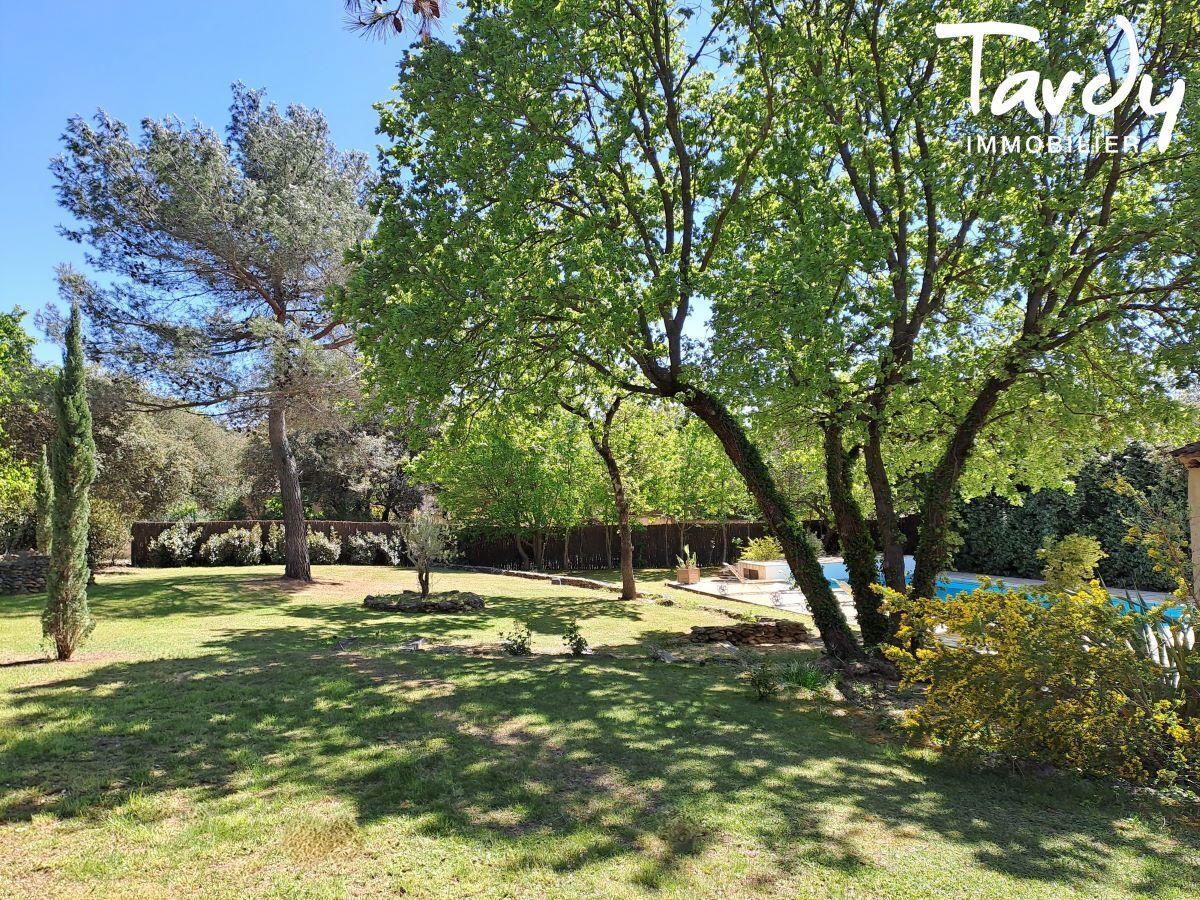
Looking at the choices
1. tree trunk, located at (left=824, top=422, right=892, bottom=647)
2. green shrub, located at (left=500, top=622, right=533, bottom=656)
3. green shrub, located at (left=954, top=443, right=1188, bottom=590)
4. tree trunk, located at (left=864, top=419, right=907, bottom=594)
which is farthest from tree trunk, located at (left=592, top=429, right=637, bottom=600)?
green shrub, located at (left=954, top=443, right=1188, bottom=590)

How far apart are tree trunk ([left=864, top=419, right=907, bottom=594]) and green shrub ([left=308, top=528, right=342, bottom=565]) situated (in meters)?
19.5

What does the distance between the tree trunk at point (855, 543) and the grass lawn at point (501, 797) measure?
259 centimetres

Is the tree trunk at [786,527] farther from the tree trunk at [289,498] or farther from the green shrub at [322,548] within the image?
the green shrub at [322,548]

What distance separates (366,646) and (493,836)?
6860mm

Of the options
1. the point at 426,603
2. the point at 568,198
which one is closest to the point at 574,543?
the point at 426,603

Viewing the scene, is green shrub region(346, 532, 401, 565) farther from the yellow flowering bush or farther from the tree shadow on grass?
the yellow flowering bush

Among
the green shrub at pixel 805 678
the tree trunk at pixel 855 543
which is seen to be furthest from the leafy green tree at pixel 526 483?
the green shrub at pixel 805 678

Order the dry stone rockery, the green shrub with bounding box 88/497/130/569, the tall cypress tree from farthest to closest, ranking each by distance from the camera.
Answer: the green shrub with bounding box 88/497/130/569 < the dry stone rockery < the tall cypress tree

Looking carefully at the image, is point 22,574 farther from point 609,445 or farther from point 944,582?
point 944,582

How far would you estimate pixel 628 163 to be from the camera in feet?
37.3

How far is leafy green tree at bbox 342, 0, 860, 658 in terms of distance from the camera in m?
9.14

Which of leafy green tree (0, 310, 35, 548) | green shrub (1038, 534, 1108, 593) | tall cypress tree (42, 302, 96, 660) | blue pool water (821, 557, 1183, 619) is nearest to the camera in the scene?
tall cypress tree (42, 302, 96, 660)

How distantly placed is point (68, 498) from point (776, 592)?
15.9m

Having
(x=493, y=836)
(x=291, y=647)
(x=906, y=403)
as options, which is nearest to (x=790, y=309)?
(x=906, y=403)
